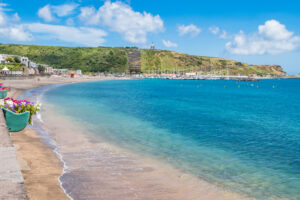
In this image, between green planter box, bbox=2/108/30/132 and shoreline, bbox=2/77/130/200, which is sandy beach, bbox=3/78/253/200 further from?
green planter box, bbox=2/108/30/132

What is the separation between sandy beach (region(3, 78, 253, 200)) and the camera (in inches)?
376

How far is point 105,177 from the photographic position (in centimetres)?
1116

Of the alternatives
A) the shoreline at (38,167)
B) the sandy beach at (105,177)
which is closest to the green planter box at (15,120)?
the shoreline at (38,167)

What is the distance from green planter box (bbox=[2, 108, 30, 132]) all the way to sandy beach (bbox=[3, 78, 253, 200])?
4.85ft

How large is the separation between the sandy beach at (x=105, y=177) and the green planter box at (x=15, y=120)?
4.85ft

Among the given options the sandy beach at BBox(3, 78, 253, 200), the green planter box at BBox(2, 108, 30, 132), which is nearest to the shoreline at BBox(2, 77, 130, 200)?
the sandy beach at BBox(3, 78, 253, 200)

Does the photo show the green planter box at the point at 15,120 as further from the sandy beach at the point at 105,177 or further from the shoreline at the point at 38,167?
the sandy beach at the point at 105,177

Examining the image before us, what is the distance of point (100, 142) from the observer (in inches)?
691

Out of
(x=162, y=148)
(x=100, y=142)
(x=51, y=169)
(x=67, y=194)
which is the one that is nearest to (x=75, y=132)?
(x=100, y=142)

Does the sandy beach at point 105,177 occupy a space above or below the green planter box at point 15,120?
below

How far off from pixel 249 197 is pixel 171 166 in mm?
4207

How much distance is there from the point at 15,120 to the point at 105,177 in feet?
29.5

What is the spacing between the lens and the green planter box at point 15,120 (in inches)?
640

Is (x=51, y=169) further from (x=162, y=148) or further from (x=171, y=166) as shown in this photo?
(x=162, y=148)
